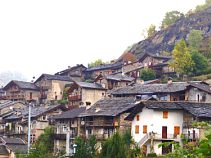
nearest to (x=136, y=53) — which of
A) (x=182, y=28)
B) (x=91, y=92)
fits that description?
(x=182, y=28)

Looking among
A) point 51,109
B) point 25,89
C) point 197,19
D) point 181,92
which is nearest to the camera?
point 181,92

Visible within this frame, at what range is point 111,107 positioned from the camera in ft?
178

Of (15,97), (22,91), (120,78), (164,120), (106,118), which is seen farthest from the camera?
(15,97)

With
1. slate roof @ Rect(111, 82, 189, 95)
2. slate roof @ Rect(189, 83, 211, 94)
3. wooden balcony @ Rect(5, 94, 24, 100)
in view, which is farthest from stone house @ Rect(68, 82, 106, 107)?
slate roof @ Rect(189, 83, 211, 94)

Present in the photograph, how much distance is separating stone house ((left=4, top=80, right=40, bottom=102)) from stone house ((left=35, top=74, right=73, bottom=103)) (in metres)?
1.12

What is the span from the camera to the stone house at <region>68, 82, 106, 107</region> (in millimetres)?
71938

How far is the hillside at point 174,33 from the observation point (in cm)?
11681

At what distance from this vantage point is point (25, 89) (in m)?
87.1

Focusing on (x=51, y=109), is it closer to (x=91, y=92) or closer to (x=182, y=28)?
(x=91, y=92)

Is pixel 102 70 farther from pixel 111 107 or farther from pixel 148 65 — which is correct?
pixel 111 107

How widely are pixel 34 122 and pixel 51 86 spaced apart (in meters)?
21.9

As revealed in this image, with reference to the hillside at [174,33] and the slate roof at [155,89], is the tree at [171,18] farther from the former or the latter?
the slate roof at [155,89]

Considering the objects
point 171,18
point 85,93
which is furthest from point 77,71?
point 171,18

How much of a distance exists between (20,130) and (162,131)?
27489mm
